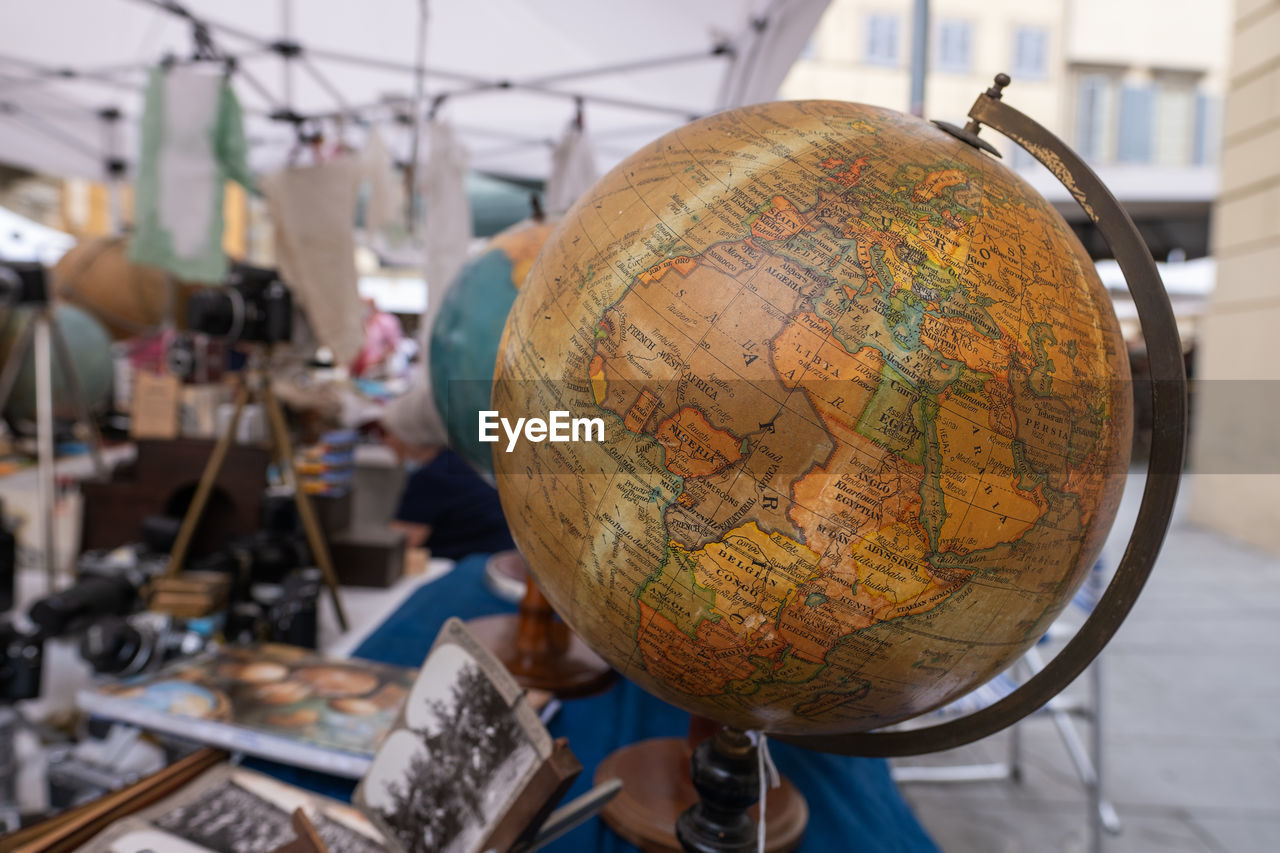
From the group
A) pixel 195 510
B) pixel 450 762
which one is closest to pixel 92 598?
pixel 195 510

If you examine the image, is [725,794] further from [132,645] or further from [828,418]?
[132,645]

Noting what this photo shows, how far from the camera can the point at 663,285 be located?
0.50 metres

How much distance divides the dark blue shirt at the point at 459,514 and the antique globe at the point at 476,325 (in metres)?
1.53

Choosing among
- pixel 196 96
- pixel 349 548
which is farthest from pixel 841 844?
pixel 196 96

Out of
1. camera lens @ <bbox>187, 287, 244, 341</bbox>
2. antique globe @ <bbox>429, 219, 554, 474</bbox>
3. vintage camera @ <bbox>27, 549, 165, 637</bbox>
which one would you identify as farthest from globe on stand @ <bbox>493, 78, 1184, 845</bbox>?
camera lens @ <bbox>187, 287, 244, 341</bbox>

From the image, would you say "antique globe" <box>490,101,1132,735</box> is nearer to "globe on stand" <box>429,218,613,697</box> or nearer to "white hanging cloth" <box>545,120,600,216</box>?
"globe on stand" <box>429,218,613,697</box>

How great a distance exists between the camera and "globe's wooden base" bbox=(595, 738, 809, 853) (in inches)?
30.3

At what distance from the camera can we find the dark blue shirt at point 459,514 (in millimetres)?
2707

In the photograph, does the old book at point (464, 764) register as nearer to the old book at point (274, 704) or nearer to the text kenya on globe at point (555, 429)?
the old book at point (274, 704)

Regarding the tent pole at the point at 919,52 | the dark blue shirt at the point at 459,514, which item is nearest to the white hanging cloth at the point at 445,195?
the dark blue shirt at the point at 459,514

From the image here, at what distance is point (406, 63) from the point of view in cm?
353

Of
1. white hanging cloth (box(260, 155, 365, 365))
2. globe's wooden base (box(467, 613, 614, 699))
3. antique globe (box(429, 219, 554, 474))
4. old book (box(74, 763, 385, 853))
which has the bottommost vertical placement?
old book (box(74, 763, 385, 853))

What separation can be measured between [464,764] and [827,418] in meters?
0.44

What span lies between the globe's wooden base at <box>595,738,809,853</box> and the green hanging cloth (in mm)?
2070
